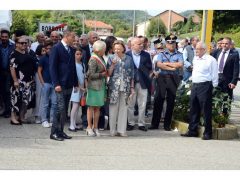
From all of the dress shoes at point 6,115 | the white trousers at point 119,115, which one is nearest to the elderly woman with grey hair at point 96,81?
the white trousers at point 119,115

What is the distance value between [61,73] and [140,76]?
6.36 feet

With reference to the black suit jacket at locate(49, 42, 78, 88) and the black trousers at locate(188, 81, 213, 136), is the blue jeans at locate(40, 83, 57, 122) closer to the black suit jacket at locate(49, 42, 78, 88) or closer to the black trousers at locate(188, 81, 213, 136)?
the black suit jacket at locate(49, 42, 78, 88)

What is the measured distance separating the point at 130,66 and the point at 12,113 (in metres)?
2.60

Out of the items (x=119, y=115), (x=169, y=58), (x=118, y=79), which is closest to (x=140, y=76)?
(x=169, y=58)

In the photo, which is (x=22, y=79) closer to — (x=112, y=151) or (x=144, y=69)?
(x=144, y=69)

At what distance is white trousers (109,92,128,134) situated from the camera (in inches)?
373

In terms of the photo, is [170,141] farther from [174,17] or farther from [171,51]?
[174,17]

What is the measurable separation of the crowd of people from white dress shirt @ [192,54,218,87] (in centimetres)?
2

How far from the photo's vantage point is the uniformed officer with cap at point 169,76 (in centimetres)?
1006

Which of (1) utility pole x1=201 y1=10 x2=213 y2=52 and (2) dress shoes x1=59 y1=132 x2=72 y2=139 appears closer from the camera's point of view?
(2) dress shoes x1=59 y1=132 x2=72 y2=139

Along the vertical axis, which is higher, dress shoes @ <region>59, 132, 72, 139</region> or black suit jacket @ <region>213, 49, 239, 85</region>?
black suit jacket @ <region>213, 49, 239, 85</region>

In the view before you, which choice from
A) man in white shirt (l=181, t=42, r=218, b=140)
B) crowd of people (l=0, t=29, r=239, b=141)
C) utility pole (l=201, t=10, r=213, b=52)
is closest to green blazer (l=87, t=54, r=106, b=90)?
crowd of people (l=0, t=29, r=239, b=141)

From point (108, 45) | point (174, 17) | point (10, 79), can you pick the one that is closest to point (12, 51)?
point (10, 79)

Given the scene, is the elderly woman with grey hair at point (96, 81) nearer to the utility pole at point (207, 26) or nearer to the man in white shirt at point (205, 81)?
the man in white shirt at point (205, 81)
